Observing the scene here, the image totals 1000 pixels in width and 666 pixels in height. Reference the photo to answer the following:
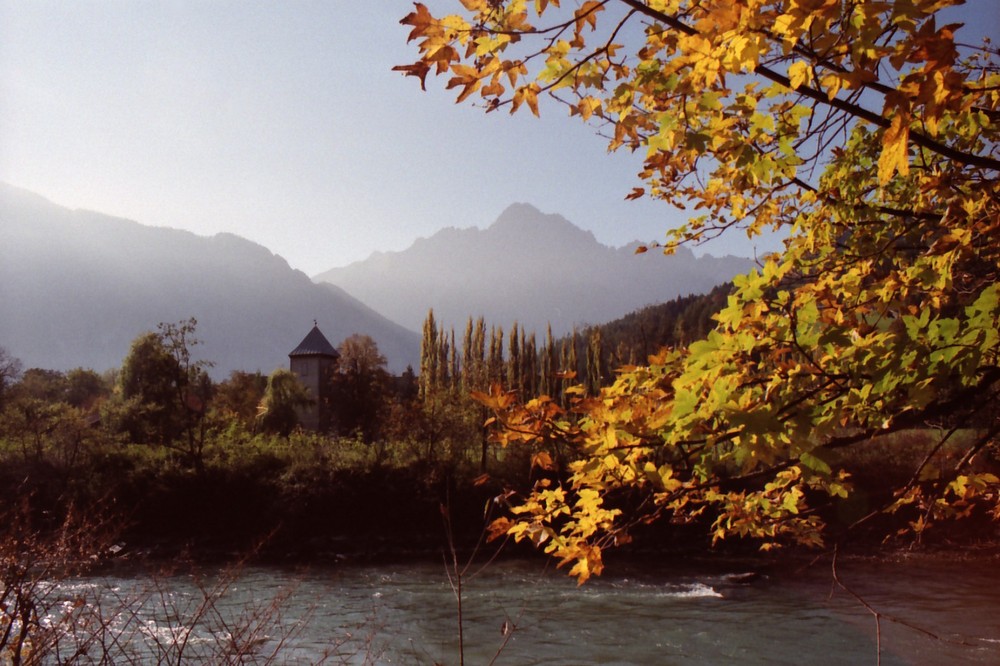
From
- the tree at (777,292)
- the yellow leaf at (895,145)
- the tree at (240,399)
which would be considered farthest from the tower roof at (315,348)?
the yellow leaf at (895,145)

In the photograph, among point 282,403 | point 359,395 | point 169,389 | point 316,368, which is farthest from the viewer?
point 316,368

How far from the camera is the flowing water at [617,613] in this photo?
10.8 m

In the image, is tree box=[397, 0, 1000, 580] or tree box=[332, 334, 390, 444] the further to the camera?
tree box=[332, 334, 390, 444]

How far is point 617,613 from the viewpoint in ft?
45.1

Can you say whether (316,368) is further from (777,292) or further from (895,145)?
(895,145)

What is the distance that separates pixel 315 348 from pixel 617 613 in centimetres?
3347

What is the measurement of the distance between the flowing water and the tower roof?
25.8 meters

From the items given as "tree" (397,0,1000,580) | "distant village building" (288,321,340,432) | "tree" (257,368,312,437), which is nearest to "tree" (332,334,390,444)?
"distant village building" (288,321,340,432)

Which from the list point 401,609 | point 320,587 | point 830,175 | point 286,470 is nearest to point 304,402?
Result: point 286,470

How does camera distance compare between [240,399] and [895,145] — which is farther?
[240,399]

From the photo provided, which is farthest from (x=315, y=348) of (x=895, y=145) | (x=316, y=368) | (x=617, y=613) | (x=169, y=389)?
(x=895, y=145)

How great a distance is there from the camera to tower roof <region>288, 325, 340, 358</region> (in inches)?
1700

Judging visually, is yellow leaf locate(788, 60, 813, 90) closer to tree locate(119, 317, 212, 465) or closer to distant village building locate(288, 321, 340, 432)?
tree locate(119, 317, 212, 465)

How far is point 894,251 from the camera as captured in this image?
112 inches
